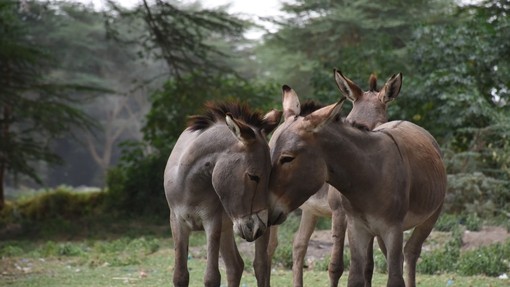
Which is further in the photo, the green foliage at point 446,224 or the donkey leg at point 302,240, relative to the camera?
the green foliage at point 446,224

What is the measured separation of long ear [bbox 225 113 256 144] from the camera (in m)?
6.09

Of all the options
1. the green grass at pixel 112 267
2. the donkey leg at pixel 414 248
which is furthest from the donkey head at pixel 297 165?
the green grass at pixel 112 267

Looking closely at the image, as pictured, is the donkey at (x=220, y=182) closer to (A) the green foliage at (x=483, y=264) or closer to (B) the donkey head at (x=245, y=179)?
(B) the donkey head at (x=245, y=179)

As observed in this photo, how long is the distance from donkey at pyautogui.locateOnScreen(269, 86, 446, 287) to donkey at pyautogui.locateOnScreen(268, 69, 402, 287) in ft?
1.45

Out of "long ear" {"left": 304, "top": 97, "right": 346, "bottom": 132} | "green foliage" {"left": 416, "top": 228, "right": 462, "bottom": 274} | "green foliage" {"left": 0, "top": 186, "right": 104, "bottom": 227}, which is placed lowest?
"green foliage" {"left": 0, "top": 186, "right": 104, "bottom": 227}

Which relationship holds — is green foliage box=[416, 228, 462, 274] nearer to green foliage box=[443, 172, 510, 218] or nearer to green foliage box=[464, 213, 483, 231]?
green foliage box=[464, 213, 483, 231]

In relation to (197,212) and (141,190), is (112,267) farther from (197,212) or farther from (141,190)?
(141,190)

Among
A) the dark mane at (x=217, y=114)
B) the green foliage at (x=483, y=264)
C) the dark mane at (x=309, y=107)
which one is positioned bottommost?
the green foliage at (x=483, y=264)

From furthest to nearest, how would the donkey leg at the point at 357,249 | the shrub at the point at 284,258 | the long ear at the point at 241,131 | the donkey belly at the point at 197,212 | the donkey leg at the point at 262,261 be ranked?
1. the shrub at the point at 284,258
2. the donkey leg at the point at 262,261
3. the donkey belly at the point at 197,212
4. the donkey leg at the point at 357,249
5. the long ear at the point at 241,131

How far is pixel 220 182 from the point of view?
20.4ft

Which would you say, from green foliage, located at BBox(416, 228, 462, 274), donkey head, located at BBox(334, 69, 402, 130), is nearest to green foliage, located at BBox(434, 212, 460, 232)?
green foliage, located at BBox(416, 228, 462, 274)

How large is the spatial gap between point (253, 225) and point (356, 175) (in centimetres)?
80

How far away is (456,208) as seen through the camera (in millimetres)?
16016

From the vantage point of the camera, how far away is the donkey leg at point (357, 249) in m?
6.32
